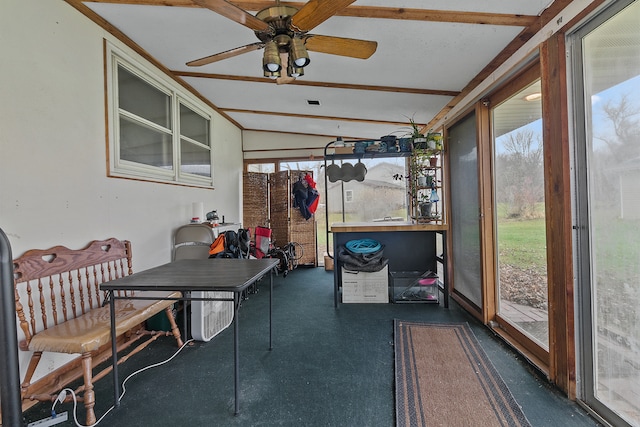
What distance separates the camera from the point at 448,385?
6.13 feet

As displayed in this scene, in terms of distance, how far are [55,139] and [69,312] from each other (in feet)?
4.07

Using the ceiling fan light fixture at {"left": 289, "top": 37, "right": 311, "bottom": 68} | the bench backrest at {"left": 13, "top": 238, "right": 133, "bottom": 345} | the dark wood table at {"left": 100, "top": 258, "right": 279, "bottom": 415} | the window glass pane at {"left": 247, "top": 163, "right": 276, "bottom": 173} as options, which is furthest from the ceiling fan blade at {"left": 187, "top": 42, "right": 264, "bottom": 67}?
the window glass pane at {"left": 247, "top": 163, "right": 276, "bottom": 173}

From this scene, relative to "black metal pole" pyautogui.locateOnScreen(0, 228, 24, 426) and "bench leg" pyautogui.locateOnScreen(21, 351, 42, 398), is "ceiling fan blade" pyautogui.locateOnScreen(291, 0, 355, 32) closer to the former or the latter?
Answer: "black metal pole" pyautogui.locateOnScreen(0, 228, 24, 426)

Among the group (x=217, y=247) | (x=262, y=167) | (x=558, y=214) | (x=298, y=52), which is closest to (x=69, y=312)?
(x=217, y=247)

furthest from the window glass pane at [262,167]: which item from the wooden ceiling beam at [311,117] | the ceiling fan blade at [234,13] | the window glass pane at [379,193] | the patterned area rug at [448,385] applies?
the patterned area rug at [448,385]

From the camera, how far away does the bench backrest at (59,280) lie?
1.76 meters

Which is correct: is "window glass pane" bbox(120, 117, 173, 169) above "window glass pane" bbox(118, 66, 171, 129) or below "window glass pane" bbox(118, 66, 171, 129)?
below

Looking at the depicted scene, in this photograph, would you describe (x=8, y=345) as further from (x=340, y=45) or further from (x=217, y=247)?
(x=340, y=45)

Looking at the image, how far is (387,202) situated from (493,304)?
101 inches

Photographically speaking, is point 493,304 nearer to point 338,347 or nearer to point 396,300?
point 396,300

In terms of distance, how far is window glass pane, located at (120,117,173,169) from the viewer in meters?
2.70

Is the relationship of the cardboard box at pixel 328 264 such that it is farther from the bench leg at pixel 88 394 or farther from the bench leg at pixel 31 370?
the bench leg at pixel 31 370

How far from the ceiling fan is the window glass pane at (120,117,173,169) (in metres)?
1.54

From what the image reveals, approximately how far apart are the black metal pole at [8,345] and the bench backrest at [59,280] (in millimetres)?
618
